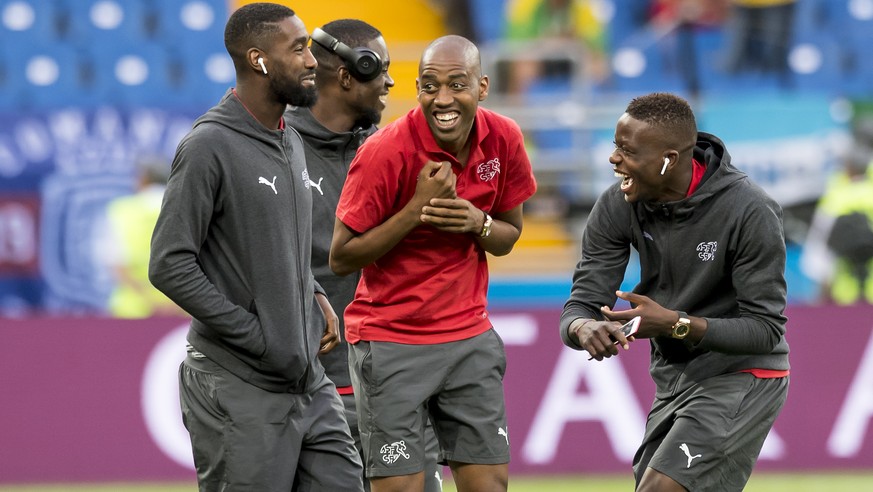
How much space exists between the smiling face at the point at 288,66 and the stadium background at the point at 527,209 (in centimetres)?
482

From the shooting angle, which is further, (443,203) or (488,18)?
(488,18)

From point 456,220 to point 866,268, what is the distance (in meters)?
8.47

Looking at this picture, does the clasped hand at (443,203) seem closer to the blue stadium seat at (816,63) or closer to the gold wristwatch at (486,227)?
the gold wristwatch at (486,227)

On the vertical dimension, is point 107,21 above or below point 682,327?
below

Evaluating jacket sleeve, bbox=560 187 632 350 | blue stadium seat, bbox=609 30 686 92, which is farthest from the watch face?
blue stadium seat, bbox=609 30 686 92

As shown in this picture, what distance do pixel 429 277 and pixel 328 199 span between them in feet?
3.23

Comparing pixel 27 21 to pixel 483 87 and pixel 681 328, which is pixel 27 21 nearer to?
pixel 483 87

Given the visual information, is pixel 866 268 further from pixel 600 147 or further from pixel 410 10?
pixel 410 10

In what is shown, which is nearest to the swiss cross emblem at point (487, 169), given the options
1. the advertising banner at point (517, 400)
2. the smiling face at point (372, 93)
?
the smiling face at point (372, 93)

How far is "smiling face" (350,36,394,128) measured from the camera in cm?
597

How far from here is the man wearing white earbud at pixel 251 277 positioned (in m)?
4.66

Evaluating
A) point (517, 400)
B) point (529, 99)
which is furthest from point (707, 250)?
point (529, 99)

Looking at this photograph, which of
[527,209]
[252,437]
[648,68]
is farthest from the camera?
[648,68]

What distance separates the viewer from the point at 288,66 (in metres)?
4.93
